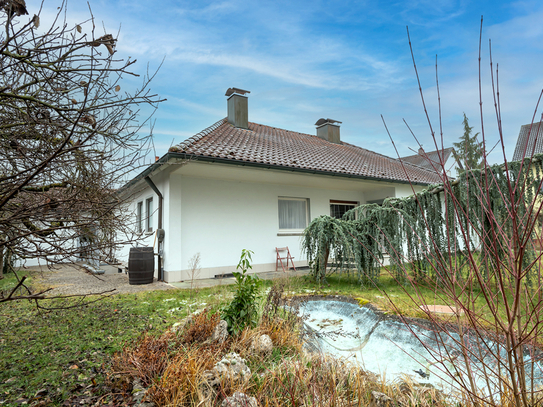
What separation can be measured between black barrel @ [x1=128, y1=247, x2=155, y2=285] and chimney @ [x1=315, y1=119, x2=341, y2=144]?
1167 centimetres

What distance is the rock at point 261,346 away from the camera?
11.3 feet

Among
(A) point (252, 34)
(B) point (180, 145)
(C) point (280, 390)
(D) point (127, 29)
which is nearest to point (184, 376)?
(C) point (280, 390)

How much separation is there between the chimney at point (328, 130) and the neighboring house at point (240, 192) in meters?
4.24

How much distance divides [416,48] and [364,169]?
1077 centimetres

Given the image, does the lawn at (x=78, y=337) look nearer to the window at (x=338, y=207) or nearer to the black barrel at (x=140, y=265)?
the black barrel at (x=140, y=265)

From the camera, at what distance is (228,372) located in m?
2.79

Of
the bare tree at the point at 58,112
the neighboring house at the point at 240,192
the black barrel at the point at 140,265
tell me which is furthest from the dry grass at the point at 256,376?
the black barrel at the point at 140,265

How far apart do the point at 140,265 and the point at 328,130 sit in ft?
39.8

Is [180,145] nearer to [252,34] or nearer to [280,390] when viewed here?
[252,34]

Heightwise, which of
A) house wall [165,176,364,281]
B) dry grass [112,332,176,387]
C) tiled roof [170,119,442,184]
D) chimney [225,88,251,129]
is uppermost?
chimney [225,88,251,129]

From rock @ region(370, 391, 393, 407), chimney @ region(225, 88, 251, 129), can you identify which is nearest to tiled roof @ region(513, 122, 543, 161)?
rock @ region(370, 391, 393, 407)

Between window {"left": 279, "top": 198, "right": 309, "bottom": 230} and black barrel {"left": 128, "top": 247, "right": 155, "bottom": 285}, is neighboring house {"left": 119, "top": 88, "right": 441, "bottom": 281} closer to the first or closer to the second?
window {"left": 279, "top": 198, "right": 309, "bottom": 230}

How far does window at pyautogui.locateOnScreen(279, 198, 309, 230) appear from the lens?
10.9 meters

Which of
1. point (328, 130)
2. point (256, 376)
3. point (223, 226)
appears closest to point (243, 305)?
point (256, 376)
